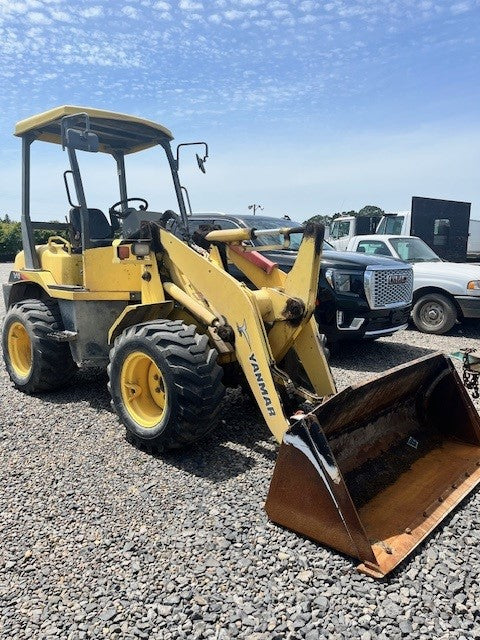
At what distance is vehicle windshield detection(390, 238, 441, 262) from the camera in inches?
392

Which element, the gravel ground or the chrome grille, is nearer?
the gravel ground

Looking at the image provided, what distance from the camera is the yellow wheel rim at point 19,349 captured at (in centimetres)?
561

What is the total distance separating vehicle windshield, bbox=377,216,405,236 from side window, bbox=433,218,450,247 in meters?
0.92

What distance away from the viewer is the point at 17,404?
5117 mm

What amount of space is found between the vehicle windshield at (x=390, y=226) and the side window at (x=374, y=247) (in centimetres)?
214

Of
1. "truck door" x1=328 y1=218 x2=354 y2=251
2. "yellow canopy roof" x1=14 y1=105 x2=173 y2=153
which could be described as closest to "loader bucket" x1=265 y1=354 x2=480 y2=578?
"yellow canopy roof" x1=14 y1=105 x2=173 y2=153

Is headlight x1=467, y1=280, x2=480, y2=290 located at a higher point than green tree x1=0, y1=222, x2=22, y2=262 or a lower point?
higher

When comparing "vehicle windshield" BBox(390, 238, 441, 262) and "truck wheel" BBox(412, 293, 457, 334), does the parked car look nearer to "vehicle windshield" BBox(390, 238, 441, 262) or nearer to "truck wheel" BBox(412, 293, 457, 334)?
"truck wheel" BBox(412, 293, 457, 334)

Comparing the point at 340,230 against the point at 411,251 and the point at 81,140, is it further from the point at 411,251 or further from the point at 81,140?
the point at 81,140

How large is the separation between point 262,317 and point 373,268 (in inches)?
130

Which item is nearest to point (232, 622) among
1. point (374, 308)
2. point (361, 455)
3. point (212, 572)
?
point (212, 572)

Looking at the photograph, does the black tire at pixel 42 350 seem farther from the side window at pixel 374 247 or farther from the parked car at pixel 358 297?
the side window at pixel 374 247

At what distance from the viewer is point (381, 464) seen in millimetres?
3355

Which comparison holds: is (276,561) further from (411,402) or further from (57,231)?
(57,231)
